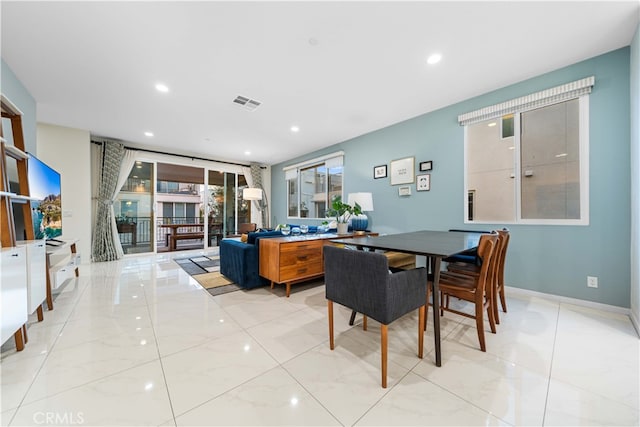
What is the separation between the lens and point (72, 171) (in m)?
4.13

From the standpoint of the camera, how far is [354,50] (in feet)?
7.16

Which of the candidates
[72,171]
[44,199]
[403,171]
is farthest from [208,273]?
[403,171]

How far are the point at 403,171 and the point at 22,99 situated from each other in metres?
5.06

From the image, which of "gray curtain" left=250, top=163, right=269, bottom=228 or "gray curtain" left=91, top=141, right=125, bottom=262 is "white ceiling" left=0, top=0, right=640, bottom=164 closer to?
"gray curtain" left=91, top=141, right=125, bottom=262

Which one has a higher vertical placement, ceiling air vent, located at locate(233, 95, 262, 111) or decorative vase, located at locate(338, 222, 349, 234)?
ceiling air vent, located at locate(233, 95, 262, 111)

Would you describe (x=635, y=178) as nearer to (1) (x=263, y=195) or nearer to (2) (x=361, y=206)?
(2) (x=361, y=206)

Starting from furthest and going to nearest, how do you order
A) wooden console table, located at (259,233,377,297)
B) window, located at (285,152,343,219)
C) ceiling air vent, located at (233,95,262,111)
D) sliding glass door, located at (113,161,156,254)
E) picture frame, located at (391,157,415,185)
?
window, located at (285,152,343,219), sliding glass door, located at (113,161,156,254), picture frame, located at (391,157,415,185), ceiling air vent, located at (233,95,262,111), wooden console table, located at (259,233,377,297)

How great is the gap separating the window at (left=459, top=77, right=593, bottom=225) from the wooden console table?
2132mm

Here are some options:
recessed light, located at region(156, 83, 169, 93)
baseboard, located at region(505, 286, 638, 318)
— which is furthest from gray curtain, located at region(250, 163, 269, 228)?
baseboard, located at region(505, 286, 638, 318)

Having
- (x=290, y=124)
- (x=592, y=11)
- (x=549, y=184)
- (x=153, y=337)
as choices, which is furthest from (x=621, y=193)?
(x=153, y=337)

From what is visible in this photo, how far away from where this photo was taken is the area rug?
2.97 m

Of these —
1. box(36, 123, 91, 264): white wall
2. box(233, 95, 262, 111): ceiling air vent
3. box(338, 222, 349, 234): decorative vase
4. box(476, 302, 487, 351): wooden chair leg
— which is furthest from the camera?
box(36, 123, 91, 264): white wall

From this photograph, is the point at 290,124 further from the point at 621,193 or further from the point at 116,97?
the point at 621,193

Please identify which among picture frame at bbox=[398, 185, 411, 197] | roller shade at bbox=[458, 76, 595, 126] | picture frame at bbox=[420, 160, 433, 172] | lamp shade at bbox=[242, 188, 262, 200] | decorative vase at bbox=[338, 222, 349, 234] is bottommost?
decorative vase at bbox=[338, 222, 349, 234]
